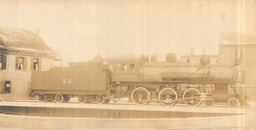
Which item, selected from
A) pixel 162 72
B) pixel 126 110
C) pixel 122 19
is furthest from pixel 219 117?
pixel 122 19

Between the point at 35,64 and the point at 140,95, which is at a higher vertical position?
the point at 35,64

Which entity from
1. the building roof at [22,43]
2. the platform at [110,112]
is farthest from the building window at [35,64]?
the platform at [110,112]

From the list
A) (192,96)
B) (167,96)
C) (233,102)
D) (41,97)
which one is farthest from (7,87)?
(233,102)

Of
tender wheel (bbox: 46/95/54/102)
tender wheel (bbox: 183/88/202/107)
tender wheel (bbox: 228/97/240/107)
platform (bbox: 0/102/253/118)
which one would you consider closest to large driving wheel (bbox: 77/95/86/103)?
tender wheel (bbox: 46/95/54/102)

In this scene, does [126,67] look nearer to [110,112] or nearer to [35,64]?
[110,112]

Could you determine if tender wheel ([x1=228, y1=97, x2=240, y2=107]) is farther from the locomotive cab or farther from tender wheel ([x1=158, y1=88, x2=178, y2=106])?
the locomotive cab

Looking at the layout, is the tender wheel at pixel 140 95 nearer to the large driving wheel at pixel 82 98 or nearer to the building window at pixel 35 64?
the large driving wheel at pixel 82 98
